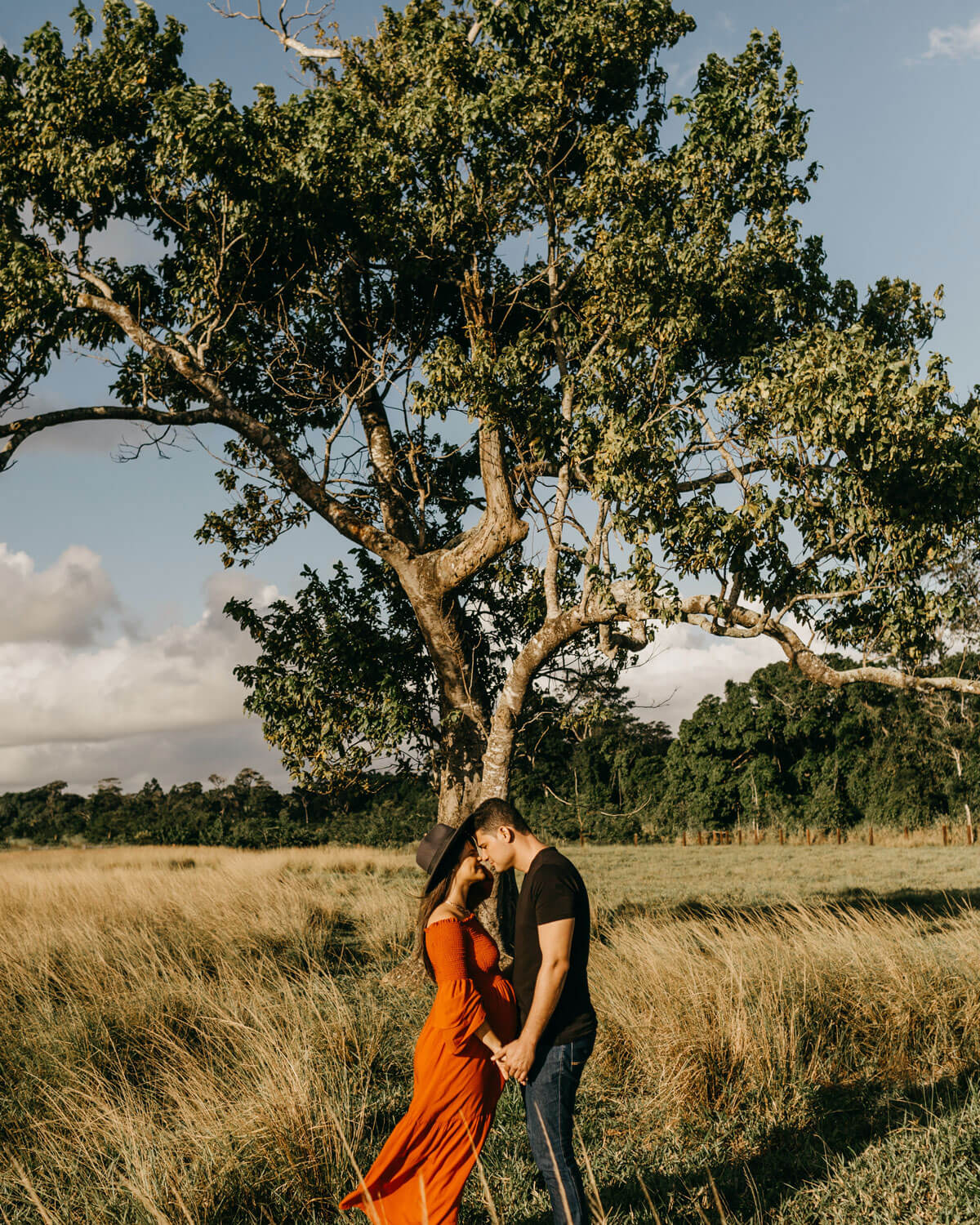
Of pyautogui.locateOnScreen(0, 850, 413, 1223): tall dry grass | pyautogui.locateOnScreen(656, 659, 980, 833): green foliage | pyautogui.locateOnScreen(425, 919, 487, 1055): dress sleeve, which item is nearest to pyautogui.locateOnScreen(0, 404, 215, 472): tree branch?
pyautogui.locateOnScreen(0, 850, 413, 1223): tall dry grass

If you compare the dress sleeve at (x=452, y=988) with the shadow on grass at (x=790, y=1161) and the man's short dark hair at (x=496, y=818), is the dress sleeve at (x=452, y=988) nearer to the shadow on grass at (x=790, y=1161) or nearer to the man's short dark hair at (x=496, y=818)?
the man's short dark hair at (x=496, y=818)

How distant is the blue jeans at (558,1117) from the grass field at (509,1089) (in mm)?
785

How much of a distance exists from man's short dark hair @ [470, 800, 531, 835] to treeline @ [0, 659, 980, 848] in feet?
101

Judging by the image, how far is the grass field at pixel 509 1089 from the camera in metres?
4.19

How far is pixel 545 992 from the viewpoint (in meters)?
3.17

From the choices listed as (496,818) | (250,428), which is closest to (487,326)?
(250,428)

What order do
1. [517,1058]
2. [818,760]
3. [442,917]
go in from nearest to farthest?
1. [517,1058]
2. [442,917]
3. [818,760]

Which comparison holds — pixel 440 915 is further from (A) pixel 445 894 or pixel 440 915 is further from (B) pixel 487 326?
(B) pixel 487 326

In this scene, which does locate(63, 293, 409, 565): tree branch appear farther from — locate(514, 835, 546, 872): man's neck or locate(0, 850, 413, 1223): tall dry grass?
locate(514, 835, 546, 872): man's neck

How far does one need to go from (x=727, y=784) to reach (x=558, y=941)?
4159 centimetres

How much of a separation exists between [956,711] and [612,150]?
1397 inches

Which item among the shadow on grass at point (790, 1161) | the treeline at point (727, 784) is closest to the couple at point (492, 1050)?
the shadow on grass at point (790, 1161)

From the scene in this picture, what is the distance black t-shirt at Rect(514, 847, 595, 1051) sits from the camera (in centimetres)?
323

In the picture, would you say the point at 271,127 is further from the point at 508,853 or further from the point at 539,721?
the point at 508,853
